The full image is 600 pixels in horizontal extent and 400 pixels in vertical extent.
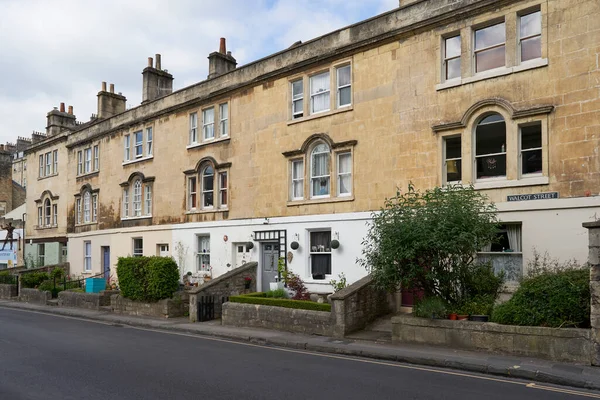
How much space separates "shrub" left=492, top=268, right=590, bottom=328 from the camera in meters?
11.2

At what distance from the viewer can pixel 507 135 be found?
14977 mm

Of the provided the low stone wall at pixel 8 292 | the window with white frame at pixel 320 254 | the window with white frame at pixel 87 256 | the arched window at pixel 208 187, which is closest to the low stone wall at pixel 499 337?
the window with white frame at pixel 320 254

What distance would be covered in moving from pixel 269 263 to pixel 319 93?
681 cm

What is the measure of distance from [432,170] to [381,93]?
3.27 metres

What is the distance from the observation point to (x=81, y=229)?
33250 mm

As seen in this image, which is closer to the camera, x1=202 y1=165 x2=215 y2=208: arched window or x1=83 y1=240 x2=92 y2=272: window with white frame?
x1=202 y1=165 x2=215 y2=208: arched window

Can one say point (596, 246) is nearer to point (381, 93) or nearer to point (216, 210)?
point (381, 93)

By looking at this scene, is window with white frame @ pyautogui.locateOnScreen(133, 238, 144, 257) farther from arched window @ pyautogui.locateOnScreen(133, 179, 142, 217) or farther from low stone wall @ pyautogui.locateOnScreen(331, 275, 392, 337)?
low stone wall @ pyautogui.locateOnScreen(331, 275, 392, 337)

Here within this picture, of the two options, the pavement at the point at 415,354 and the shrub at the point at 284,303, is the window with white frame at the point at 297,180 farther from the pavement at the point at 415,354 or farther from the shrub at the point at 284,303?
the pavement at the point at 415,354

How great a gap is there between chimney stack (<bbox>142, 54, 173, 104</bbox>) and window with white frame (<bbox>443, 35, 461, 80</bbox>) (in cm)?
1758

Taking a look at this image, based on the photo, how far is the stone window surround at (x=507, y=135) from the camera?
14.4 metres

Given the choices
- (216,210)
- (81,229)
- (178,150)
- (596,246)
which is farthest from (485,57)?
(81,229)

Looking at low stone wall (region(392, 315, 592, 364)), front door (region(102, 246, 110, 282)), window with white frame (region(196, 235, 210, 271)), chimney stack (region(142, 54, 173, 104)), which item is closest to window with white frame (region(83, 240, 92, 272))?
front door (region(102, 246, 110, 282))

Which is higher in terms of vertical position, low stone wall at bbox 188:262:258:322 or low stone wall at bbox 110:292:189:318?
low stone wall at bbox 188:262:258:322
